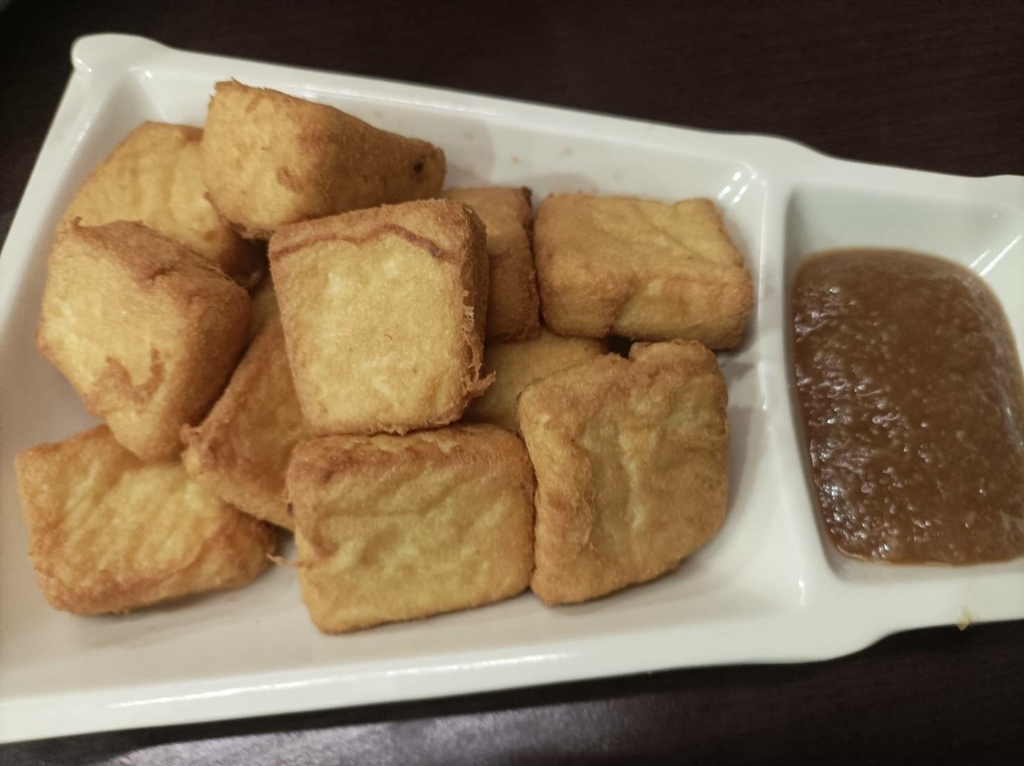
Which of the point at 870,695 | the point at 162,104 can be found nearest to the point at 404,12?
the point at 162,104

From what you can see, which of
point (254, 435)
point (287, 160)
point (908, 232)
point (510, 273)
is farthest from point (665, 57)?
point (254, 435)

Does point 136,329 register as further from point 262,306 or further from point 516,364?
point 516,364

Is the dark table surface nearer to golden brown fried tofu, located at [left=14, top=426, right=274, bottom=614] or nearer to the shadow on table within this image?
golden brown fried tofu, located at [left=14, top=426, right=274, bottom=614]

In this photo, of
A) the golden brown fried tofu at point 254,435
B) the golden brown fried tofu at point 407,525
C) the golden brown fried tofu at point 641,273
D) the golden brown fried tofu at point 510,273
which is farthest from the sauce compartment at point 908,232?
the golden brown fried tofu at point 254,435

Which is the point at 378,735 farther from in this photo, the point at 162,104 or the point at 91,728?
the point at 162,104

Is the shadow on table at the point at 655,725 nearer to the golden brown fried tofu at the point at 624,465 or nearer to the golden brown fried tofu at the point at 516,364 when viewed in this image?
the golden brown fried tofu at the point at 624,465

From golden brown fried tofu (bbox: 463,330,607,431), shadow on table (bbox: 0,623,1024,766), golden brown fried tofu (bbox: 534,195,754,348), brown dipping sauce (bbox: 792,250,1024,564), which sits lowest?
shadow on table (bbox: 0,623,1024,766)

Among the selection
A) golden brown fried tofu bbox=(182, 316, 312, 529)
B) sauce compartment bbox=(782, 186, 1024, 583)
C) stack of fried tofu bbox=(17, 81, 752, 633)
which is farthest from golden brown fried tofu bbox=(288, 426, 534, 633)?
sauce compartment bbox=(782, 186, 1024, 583)
